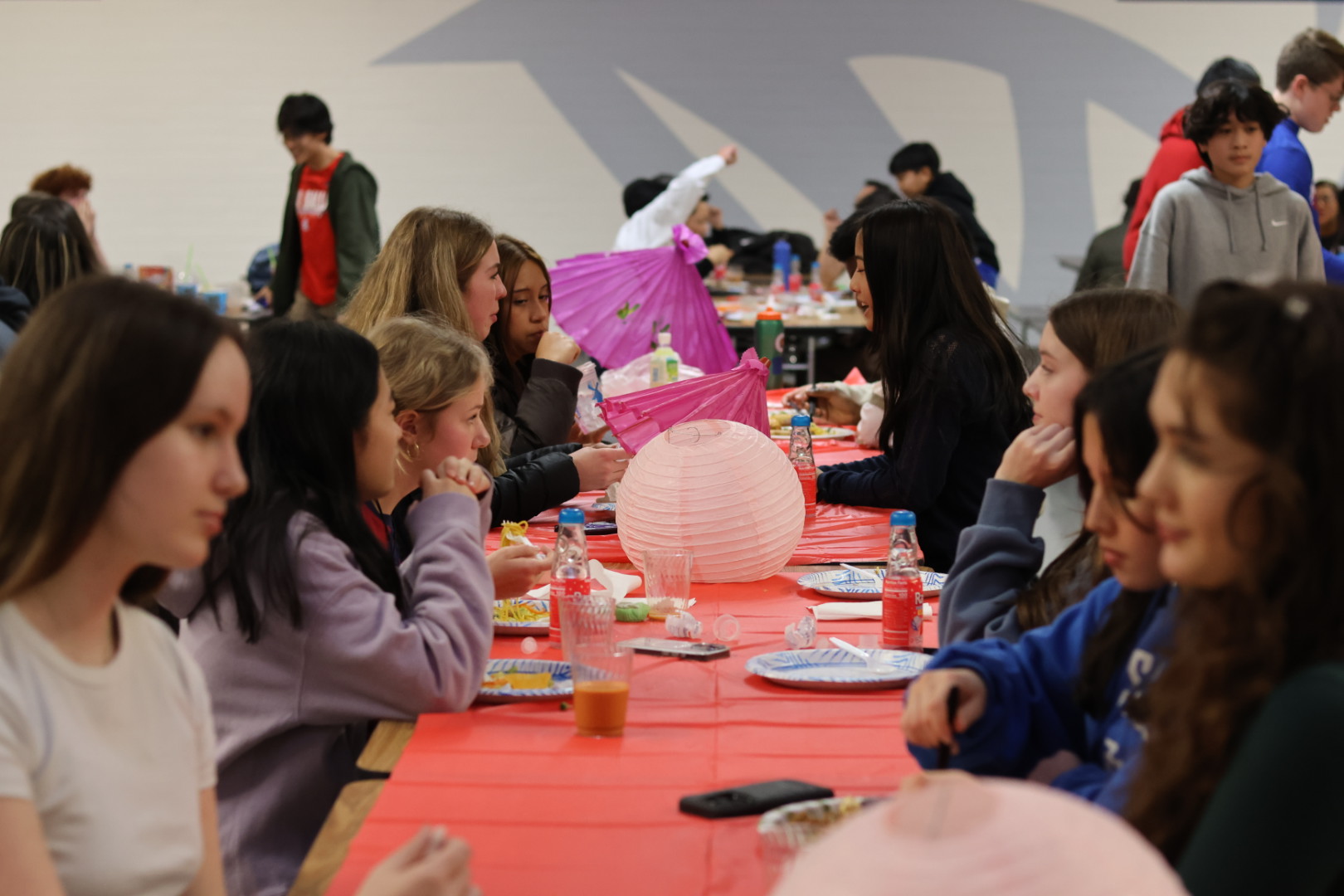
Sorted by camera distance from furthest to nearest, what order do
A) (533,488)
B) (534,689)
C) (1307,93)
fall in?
(1307,93)
(533,488)
(534,689)

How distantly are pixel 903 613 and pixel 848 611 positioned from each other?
0.20m

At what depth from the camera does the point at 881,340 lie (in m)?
3.09

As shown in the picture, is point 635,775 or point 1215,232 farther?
point 1215,232

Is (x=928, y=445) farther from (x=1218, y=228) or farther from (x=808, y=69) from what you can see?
(x=808, y=69)

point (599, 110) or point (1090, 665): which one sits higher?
point (599, 110)

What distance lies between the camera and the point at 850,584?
7.59 ft

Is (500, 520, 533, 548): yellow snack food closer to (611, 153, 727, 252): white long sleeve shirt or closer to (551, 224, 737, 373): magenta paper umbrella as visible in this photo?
(551, 224, 737, 373): magenta paper umbrella

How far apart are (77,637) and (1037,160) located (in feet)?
28.6

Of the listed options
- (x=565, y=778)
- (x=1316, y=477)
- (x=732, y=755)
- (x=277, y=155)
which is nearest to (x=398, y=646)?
(x=565, y=778)

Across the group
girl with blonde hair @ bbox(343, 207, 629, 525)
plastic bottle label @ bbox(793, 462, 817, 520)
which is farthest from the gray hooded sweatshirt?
girl with blonde hair @ bbox(343, 207, 629, 525)

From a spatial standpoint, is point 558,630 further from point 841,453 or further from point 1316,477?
point 841,453

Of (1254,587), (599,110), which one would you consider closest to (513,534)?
(1254,587)

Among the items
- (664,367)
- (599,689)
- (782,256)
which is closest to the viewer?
(599,689)

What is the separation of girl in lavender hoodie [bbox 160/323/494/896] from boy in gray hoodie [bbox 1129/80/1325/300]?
3.27 metres
